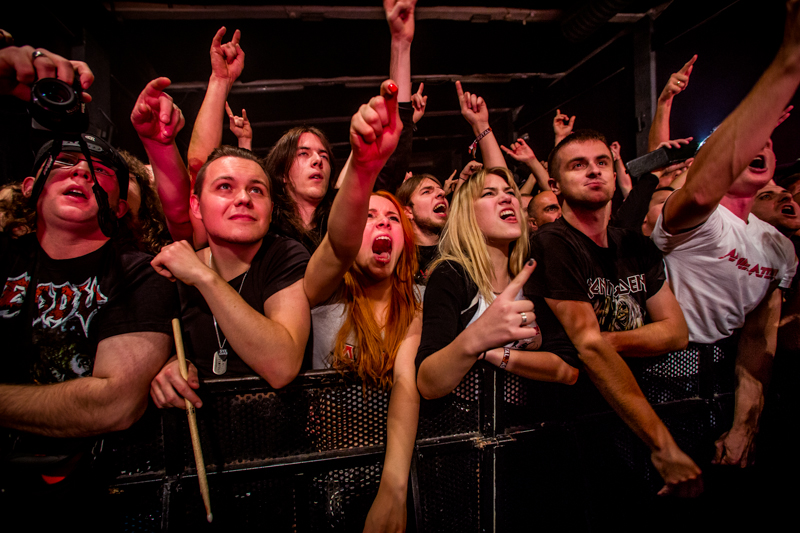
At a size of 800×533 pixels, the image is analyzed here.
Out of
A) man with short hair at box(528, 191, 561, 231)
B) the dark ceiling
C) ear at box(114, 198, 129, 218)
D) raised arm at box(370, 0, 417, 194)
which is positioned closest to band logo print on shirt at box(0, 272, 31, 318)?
ear at box(114, 198, 129, 218)

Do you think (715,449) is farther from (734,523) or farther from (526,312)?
(526,312)

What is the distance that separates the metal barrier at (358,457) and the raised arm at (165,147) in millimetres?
985

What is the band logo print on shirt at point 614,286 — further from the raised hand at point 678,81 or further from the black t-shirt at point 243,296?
the raised hand at point 678,81

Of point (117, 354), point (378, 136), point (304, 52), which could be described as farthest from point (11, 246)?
point (304, 52)

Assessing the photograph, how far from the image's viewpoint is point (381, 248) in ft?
5.42

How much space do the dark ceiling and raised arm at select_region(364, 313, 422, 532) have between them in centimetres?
352

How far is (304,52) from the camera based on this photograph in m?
4.12

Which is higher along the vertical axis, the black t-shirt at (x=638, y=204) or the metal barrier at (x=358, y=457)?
the black t-shirt at (x=638, y=204)

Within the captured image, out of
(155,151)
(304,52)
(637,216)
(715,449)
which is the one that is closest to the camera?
(155,151)

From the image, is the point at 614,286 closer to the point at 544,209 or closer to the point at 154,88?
the point at 544,209

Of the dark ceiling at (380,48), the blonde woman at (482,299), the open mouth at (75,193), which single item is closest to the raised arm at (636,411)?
the blonde woman at (482,299)

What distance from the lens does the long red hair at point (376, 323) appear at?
51.1 inches

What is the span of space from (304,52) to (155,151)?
338 cm

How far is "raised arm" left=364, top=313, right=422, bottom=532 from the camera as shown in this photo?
1113 mm
